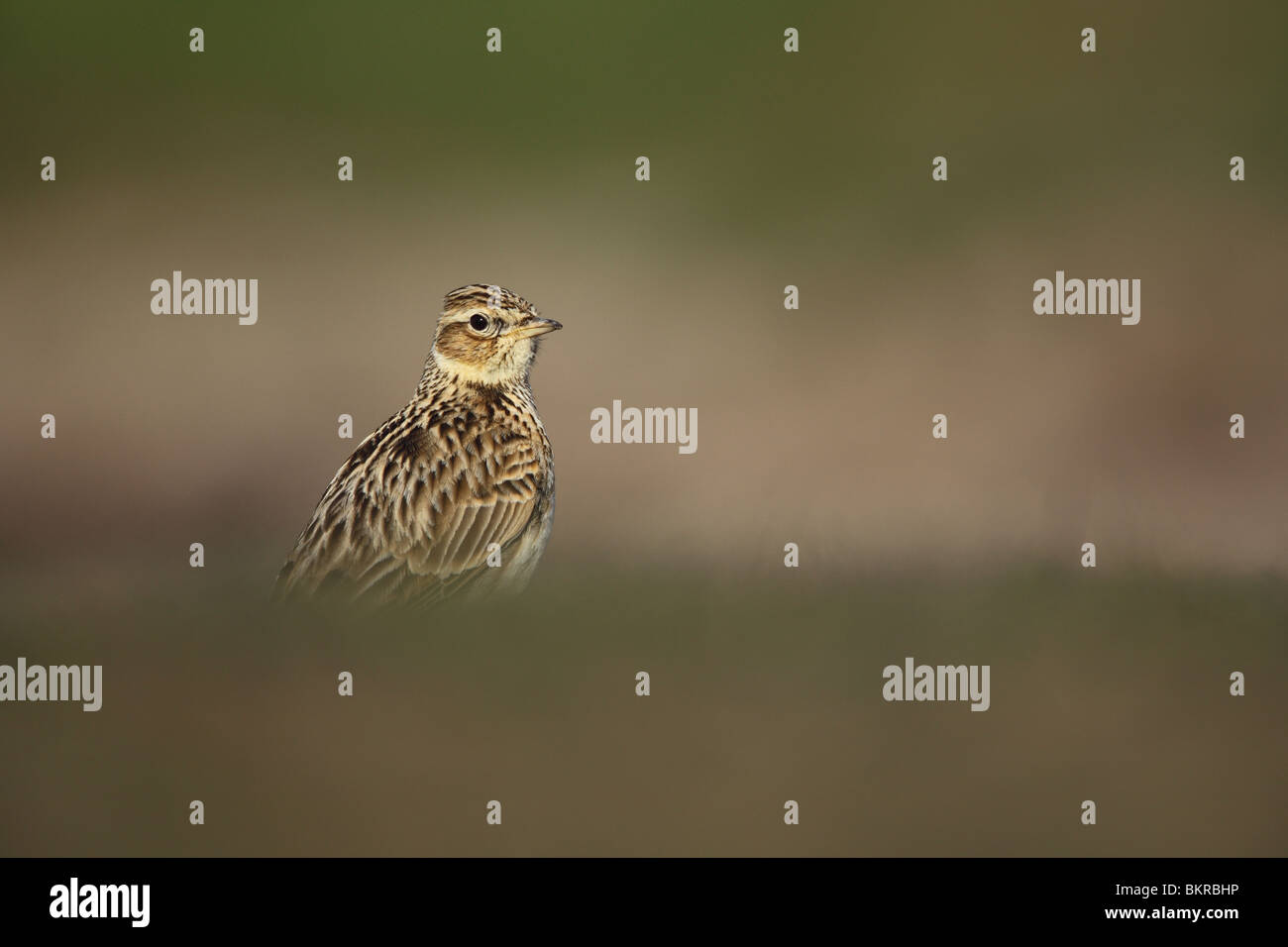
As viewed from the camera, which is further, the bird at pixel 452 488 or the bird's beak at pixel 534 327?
the bird's beak at pixel 534 327

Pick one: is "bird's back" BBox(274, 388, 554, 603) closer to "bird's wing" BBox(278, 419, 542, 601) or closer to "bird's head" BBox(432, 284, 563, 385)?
"bird's wing" BBox(278, 419, 542, 601)

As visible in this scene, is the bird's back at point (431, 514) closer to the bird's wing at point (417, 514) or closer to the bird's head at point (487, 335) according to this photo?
the bird's wing at point (417, 514)

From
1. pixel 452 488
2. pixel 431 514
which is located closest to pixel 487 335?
pixel 452 488

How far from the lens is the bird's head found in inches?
327

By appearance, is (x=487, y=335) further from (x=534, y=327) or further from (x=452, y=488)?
(x=452, y=488)

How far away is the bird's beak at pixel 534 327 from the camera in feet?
27.1

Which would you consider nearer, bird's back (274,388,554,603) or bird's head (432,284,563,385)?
bird's back (274,388,554,603)

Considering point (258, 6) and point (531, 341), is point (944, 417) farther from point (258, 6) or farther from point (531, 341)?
point (258, 6)

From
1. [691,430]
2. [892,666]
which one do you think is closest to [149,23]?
[691,430]

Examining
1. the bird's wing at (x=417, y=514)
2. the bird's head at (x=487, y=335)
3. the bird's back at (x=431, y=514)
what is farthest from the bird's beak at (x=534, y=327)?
the bird's wing at (x=417, y=514)

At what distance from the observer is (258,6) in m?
18.6

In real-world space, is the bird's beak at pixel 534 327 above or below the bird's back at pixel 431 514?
above

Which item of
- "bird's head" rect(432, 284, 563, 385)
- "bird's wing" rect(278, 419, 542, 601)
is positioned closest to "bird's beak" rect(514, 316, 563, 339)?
"bird's head" rect(432, 284, 563, 385)

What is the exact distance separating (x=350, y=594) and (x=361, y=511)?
50 cm
